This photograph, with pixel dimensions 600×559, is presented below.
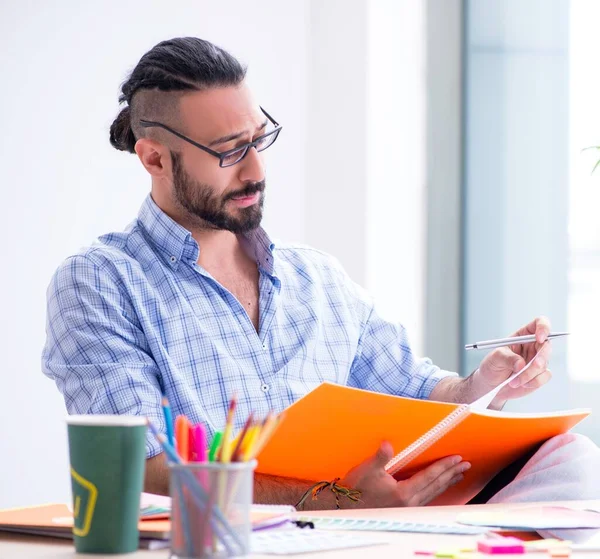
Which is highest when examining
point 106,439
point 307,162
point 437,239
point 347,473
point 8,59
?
point 8,59

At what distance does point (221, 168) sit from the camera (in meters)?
1.67

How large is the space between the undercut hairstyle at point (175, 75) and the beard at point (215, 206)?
0.36 ft

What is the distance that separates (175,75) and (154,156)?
6.2 inches

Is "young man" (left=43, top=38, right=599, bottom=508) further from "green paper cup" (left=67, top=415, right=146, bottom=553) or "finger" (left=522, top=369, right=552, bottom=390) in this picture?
"green paper cup" (left=67, top=415, right=146, bottom=553)

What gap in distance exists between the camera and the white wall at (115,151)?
96.0 inches

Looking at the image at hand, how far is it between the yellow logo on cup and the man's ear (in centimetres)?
99

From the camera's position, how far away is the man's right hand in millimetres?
1294

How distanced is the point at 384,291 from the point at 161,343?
143cm

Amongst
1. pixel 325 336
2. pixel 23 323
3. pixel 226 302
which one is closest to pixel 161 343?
pixel 226 302

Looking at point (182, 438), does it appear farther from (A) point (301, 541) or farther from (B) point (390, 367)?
(B) point (390, 367)

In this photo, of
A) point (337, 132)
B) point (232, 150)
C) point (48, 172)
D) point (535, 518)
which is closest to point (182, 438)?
point (535, 518)

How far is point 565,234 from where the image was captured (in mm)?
2568

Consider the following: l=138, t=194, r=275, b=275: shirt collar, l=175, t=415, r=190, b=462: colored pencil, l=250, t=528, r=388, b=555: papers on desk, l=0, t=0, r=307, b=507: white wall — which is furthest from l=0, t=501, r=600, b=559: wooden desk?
l=0, t=0, r=307, b=507: white wall

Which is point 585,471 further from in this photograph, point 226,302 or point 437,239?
point 437,239
